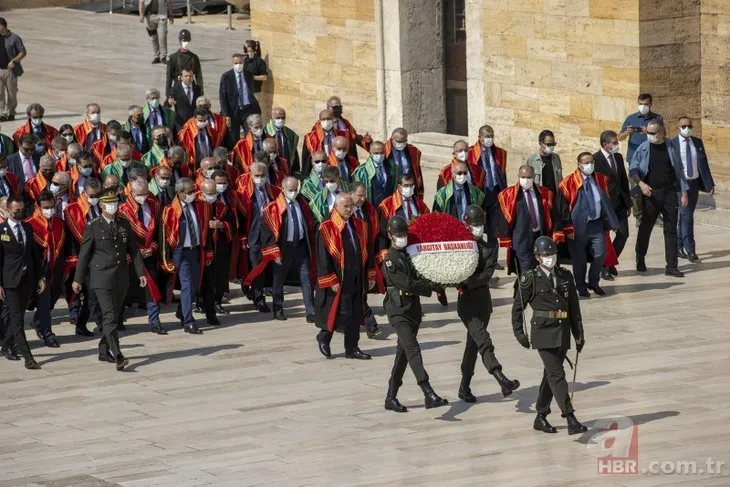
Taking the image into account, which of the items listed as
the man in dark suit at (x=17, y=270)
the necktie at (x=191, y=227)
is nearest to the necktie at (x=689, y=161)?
the necktie at (x=191, y=227)

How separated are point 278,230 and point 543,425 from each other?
5.12m

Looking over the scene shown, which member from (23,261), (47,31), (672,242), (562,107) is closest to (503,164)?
(672,242)

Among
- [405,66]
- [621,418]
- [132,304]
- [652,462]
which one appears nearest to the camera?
[652,462]

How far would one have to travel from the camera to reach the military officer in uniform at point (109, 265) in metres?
17.0

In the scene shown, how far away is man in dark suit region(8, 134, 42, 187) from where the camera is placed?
21.2m

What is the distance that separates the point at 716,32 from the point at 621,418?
9.92 m

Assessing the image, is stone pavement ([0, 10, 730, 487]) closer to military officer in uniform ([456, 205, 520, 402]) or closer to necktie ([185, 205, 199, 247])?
military officer in uniform ([456, 205, 520, 402])

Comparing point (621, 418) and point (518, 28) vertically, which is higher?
point (518, 28)

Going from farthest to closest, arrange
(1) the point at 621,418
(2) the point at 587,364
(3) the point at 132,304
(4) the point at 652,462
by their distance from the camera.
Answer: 1. (3) the point at 132,304
2. (2) the point at 587,364
3. (1) the point at 621,418
4. (4) the point at 652,462

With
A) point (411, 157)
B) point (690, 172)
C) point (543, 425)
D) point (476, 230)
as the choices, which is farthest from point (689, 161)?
point (543, 425)

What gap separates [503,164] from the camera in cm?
2056

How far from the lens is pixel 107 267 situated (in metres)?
17.0

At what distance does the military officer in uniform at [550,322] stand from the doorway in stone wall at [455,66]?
1313cm

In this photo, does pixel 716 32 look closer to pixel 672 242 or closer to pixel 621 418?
pixel 672 242
